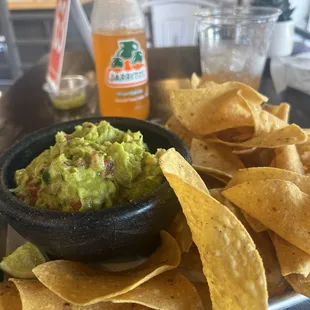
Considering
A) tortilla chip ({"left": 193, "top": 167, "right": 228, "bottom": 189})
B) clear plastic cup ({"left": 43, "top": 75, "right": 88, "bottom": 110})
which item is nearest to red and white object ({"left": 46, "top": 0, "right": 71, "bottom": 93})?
clear plastic cup ({"left": 43, "top": 75, "right": 88, "bottom": 110})

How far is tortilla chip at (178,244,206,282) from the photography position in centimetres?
82

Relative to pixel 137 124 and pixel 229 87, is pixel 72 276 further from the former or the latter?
pixel 229 87

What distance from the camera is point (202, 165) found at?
1022 millimetres

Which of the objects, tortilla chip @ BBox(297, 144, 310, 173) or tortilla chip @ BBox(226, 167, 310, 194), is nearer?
tortilla chip @ BBox(226, 167, 310, 194)

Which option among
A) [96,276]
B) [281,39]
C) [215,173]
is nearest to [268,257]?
[215,173]

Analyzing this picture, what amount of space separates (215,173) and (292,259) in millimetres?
296

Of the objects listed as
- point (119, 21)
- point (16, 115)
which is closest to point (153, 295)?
point (119, 21)

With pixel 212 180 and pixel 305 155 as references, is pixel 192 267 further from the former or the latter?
pixel 305 155

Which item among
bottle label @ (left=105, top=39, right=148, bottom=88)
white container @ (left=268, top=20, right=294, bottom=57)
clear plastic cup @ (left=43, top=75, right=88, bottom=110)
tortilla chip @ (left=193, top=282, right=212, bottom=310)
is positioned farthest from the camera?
white container @ (left=268, top=20, right=294, bottom=57)

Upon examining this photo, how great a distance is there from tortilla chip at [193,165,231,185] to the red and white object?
2.70 ft

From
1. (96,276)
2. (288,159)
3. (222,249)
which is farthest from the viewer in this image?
(288,159)

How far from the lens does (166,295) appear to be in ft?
2.39

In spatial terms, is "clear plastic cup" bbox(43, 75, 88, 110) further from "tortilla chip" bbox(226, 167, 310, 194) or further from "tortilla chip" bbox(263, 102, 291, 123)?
"tortilla chip" bbox(226, 167, 310, 194)

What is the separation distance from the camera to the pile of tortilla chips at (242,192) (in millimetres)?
673
